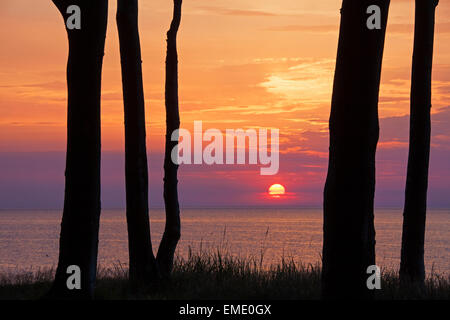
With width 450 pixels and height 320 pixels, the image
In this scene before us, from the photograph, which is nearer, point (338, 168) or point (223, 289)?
point (338, 168)

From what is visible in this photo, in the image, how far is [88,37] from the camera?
408 inches

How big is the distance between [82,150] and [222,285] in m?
3.88

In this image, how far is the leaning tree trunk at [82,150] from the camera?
10.4 meters

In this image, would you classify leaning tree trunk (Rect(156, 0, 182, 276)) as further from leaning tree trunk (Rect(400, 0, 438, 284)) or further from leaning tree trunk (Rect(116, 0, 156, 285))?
leaning tree trunk (Rect(400, 0, 438, 284))

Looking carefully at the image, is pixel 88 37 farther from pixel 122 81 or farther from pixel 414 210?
pixel 414 210

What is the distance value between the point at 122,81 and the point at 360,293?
6598 millimetres

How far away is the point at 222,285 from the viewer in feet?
41.0

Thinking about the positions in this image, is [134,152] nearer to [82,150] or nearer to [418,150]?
[82,150]

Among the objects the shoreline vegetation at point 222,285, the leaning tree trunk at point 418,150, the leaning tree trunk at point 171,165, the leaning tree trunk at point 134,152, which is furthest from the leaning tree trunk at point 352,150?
the leaning tree trunk at point 171,165

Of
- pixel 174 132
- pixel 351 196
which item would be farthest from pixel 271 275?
pixel 351 196

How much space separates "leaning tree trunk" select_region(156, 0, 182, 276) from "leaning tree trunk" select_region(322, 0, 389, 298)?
577 cm

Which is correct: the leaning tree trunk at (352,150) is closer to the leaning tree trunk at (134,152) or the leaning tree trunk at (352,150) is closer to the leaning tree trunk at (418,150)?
the leaning tree trunk at (418,150)
